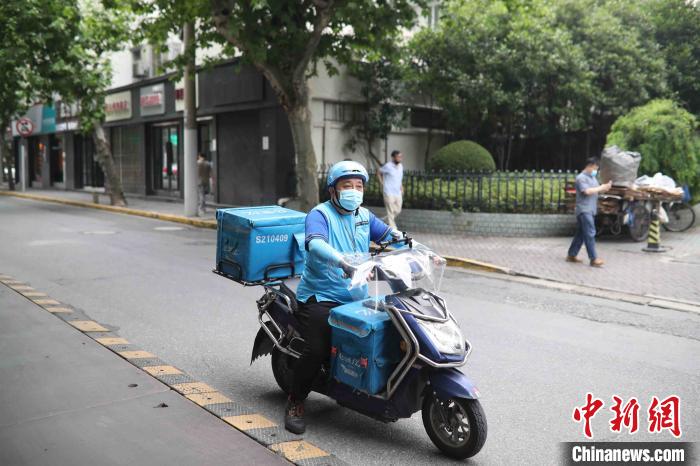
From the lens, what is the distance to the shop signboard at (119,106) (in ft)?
93.6

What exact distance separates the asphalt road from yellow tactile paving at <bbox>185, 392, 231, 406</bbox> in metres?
0.13

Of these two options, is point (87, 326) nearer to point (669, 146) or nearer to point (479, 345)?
point (479, 345)

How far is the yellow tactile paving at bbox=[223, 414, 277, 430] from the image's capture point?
179 inches

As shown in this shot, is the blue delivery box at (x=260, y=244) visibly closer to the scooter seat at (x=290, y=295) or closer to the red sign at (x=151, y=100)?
the scooter seat at (x=290, y=295)

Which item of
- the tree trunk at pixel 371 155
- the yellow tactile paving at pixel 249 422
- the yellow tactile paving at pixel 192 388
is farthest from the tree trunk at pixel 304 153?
the yellow tactile paving at pixel 249 422

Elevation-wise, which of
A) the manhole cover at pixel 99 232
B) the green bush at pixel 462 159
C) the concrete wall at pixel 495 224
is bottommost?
the manhole cover at pixel 99 232

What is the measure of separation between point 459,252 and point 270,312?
838 cm

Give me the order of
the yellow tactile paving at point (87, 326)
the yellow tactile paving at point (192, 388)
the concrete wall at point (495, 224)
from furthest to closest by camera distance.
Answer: the concrete wall at point (495, 224) < the yellow tactile paving at point (87, 326) < the yellow tactile paving at point (192, 388)

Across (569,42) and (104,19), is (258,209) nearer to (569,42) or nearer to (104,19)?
(569,42)

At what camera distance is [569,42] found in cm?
1914

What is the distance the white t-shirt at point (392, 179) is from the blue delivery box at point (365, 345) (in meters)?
10.7

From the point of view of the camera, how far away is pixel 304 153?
15859 mm

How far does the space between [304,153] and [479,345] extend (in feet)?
32.6

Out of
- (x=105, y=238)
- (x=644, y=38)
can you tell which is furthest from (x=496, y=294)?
(x=644, y=38)
